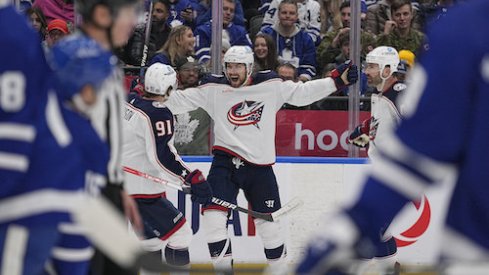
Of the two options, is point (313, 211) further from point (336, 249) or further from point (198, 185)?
point (336, 249)

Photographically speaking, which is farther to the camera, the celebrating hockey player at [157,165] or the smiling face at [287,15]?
the smiling face at [287,15]

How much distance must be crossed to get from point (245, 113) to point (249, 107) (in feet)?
0.14

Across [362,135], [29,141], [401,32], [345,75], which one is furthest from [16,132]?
[401,32]

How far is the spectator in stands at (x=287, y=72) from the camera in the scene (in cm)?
773

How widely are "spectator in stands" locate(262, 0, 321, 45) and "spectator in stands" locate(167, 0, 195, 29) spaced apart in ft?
1.59

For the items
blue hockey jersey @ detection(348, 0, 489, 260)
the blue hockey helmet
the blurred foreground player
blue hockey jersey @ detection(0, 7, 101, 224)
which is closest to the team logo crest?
the blurred foreground player

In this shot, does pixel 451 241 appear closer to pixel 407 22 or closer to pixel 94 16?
pixel 94 16

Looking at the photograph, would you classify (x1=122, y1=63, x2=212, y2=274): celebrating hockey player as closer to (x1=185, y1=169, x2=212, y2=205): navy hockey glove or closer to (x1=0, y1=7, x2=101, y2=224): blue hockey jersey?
(x1=185, y1=169, x2=212, y2=205): navy hockey glove

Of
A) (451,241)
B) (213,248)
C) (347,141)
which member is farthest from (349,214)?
(347,141)

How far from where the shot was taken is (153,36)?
801 centimetres

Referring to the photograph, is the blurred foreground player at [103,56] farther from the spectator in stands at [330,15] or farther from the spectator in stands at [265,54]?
the spectator in stands at [330,15]

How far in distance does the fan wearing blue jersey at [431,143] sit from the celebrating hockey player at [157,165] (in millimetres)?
4439

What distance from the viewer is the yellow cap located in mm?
7547

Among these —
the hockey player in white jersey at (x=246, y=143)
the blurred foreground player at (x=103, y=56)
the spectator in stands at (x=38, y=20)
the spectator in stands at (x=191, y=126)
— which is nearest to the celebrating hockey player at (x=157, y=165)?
the hockey player in white jersey at (x=246, y=143)
